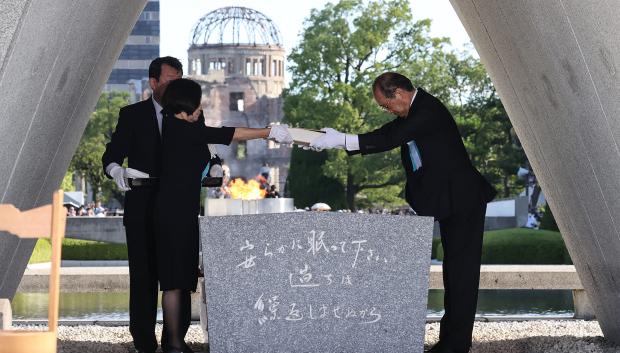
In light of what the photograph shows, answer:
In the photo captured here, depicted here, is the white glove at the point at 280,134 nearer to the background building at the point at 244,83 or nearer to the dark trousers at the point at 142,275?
the dark trousers at the point at 142,275

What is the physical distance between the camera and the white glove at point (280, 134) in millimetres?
7059

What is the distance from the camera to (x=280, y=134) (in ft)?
23.2

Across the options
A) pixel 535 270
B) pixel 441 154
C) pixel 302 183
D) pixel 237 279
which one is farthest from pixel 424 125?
pixel 302 183

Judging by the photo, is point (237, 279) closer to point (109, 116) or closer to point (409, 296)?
point (409, 296)

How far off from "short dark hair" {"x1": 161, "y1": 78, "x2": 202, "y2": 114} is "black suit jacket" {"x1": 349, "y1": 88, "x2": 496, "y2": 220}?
1078 millimetres

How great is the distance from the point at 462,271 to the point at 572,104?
1.26 metres

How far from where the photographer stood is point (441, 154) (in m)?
7.37

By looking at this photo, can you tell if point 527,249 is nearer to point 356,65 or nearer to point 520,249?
point 520,249

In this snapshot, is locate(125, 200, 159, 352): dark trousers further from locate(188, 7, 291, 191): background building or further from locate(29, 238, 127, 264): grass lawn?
locate(188, 7, 291, 191): background building

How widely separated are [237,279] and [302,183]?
140ft

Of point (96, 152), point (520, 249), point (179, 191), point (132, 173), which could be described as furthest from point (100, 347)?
point (96, 152)

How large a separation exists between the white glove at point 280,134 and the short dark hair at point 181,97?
1.58 ft

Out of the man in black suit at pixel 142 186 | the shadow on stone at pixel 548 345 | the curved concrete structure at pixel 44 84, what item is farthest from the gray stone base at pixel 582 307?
the curved concrete structure at pixel 44 84

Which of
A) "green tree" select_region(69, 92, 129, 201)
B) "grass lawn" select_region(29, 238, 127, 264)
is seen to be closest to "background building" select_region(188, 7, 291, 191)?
"green tree" select_region(69, 92, 129, 201)
